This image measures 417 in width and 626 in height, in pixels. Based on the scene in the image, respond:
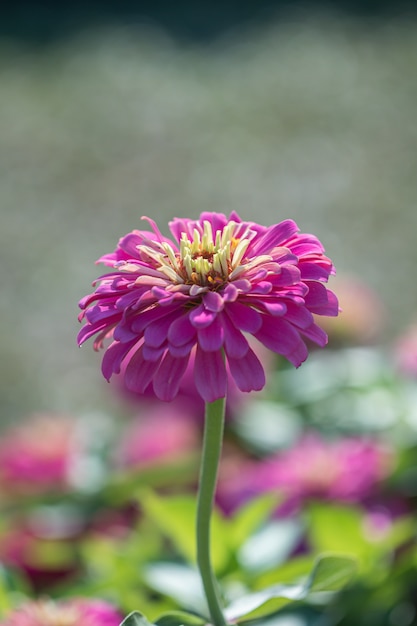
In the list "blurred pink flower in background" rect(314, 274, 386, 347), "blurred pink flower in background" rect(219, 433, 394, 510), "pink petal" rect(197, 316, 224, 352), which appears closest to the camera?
"pink petal" rect(197, 316, 224, 352)

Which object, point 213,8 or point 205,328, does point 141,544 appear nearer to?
point 205,328

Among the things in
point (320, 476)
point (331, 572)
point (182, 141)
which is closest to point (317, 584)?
point (331, 572)

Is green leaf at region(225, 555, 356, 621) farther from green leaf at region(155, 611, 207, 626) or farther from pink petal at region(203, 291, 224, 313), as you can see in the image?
pink petal at region(203, 291, 224, 313)

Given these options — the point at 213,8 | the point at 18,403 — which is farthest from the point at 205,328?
the point at 213,8

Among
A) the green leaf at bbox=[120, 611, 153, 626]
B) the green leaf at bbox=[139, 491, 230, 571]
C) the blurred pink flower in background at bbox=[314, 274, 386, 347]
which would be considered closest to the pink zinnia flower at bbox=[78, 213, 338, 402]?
the green leaf at bbox=[120, 611, 153, 626]

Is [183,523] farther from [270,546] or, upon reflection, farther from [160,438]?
[160,438]

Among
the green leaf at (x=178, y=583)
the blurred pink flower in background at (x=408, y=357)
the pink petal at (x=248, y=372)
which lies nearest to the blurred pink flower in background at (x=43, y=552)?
the green leaf at (x=178, y=583)

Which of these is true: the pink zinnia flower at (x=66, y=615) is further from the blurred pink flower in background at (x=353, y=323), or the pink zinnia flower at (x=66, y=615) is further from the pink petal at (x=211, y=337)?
the blurred pink flower in background at (x=353, y=323)
